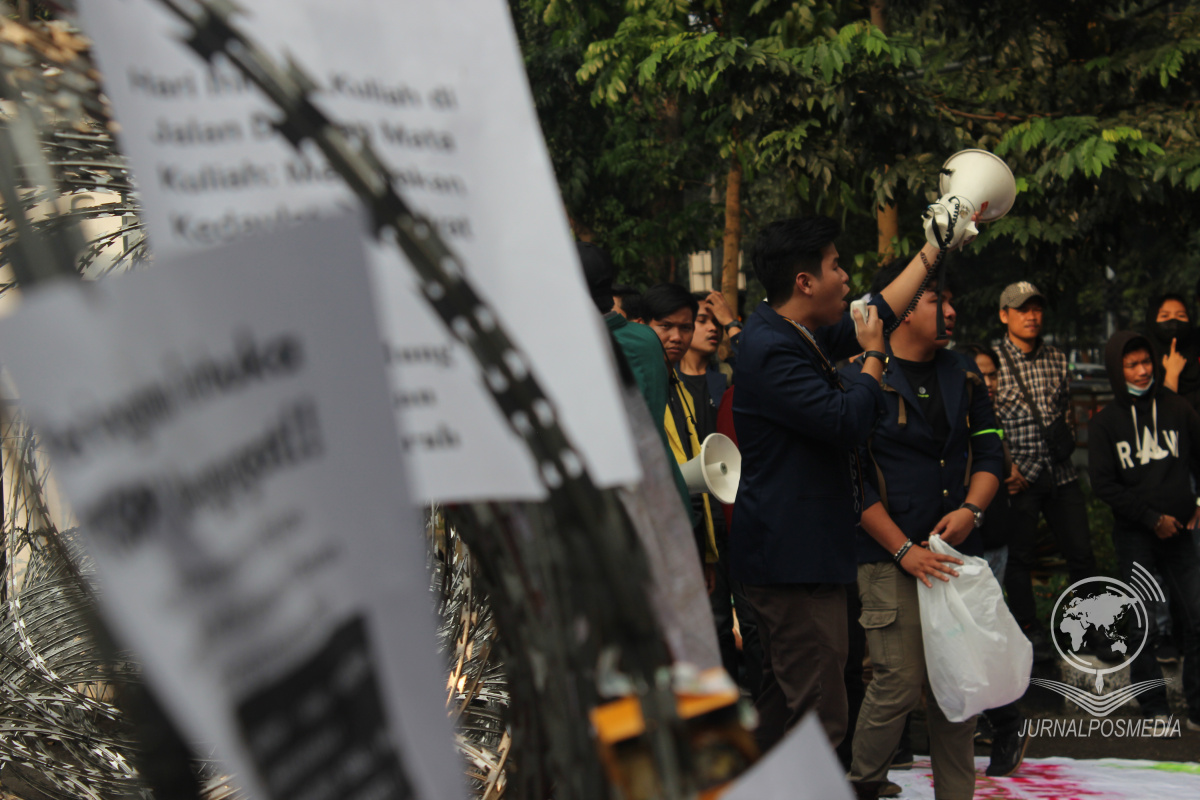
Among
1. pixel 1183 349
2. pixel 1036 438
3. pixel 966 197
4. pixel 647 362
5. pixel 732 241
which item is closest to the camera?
pixel 647 362

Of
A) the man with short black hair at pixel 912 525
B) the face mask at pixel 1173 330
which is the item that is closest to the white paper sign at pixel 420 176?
the man with short black hair at pixel 912 525

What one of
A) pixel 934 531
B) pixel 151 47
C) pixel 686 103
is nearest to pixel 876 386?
pixel 934 531

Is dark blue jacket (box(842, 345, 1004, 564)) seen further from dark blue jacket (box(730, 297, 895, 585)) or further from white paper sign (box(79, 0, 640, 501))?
white paper sign (box(79, 0, 640, 501))

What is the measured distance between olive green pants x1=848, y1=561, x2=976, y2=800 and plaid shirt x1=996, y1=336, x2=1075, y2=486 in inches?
98.2

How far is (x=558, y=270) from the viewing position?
3.19 feet

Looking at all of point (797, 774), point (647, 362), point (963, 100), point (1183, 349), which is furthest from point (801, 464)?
point (963, 100)

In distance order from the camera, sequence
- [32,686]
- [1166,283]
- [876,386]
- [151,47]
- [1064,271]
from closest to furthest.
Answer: [151,47] < [32,686] < [876,386] < [1064,271] < [1166,283]

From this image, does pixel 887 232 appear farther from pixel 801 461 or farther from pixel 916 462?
pixel 801 461

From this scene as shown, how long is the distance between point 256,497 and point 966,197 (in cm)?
391

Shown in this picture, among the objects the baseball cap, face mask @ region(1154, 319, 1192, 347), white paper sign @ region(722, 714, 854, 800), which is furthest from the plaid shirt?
white paper sign @ region(722, 714, 854, 800)

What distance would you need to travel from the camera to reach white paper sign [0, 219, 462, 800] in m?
0.62

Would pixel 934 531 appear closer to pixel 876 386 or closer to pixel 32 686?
pixel 876 386

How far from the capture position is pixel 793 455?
355 cm

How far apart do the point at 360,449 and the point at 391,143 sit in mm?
328
